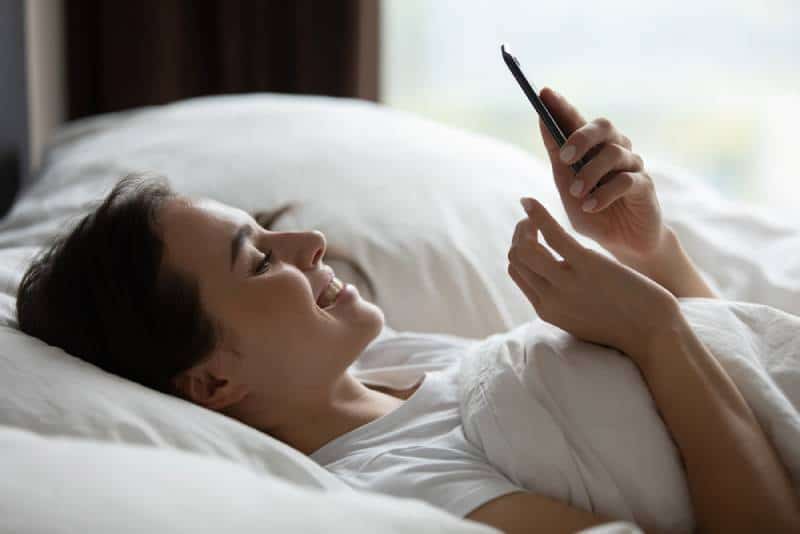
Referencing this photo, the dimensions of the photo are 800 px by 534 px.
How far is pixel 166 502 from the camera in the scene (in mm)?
603

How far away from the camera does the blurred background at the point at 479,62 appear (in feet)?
7.98

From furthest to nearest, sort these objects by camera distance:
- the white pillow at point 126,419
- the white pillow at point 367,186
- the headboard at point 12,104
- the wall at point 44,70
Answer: the wall at point 44,70 → the headboard at point 12,104 → the white pillow at point 367,186 → the white pillow at point 126,419

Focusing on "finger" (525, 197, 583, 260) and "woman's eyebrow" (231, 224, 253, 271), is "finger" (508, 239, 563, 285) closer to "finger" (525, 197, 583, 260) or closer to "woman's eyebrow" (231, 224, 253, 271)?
"finger" (525, 197, 583, 260)

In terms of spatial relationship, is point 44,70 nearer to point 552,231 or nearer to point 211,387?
point 211,387

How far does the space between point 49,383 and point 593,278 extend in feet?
1.65

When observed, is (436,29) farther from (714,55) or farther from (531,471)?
(531,471)

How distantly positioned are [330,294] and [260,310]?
108 millimetres

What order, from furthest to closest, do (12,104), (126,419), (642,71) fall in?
(642,71)
(12,104)
(126,419)

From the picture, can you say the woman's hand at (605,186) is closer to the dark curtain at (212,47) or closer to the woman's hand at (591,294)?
the woman's hand at (591,294)

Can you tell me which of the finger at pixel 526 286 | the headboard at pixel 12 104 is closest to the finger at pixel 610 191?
the finger at pixel 526 286

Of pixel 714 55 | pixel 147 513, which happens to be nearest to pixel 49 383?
pixel 147 513

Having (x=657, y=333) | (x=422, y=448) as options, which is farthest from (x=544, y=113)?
(x=422, y=448)

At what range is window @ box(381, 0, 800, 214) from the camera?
8.70ft

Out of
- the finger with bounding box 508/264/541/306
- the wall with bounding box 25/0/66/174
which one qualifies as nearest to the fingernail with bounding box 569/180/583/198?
the finger with bounding box 508/264/541/306
